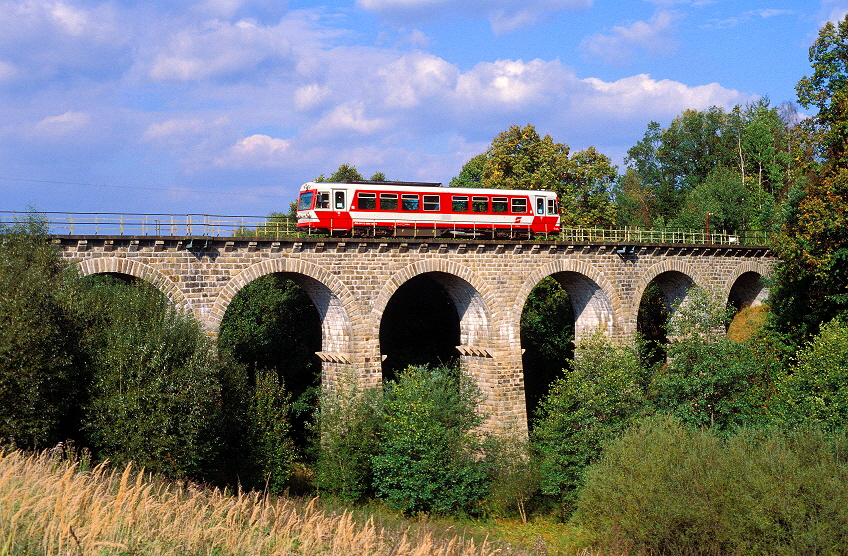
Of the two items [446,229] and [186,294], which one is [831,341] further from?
[186,294]

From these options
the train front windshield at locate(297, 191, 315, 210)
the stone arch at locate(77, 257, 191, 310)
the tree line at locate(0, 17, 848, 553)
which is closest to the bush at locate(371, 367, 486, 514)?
the tree line at locate(0, 17, 848, 553)

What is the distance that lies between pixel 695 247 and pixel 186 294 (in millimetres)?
31441

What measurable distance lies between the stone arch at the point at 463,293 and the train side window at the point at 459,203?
13.7ft

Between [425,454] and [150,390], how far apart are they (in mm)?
12528

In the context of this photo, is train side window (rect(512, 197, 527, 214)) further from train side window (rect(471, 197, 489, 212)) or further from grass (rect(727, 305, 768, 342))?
grass (rect(727, 305, 768, 342))

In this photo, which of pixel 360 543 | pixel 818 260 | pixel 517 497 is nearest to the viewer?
pixel 360 543

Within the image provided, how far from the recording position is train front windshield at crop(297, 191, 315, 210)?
1443 inches

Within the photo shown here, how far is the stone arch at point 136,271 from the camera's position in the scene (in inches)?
1084

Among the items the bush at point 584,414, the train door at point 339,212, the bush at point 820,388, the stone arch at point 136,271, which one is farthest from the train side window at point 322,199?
the bush at point 820,388

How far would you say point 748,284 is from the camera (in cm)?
5444

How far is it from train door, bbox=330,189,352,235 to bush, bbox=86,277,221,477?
36.0 feet

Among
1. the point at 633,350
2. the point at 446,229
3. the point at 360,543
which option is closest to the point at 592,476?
the point at 633,350

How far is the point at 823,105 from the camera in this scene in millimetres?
39094

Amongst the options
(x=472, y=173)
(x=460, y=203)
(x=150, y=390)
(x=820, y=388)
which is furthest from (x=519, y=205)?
(x=472, y=173)
